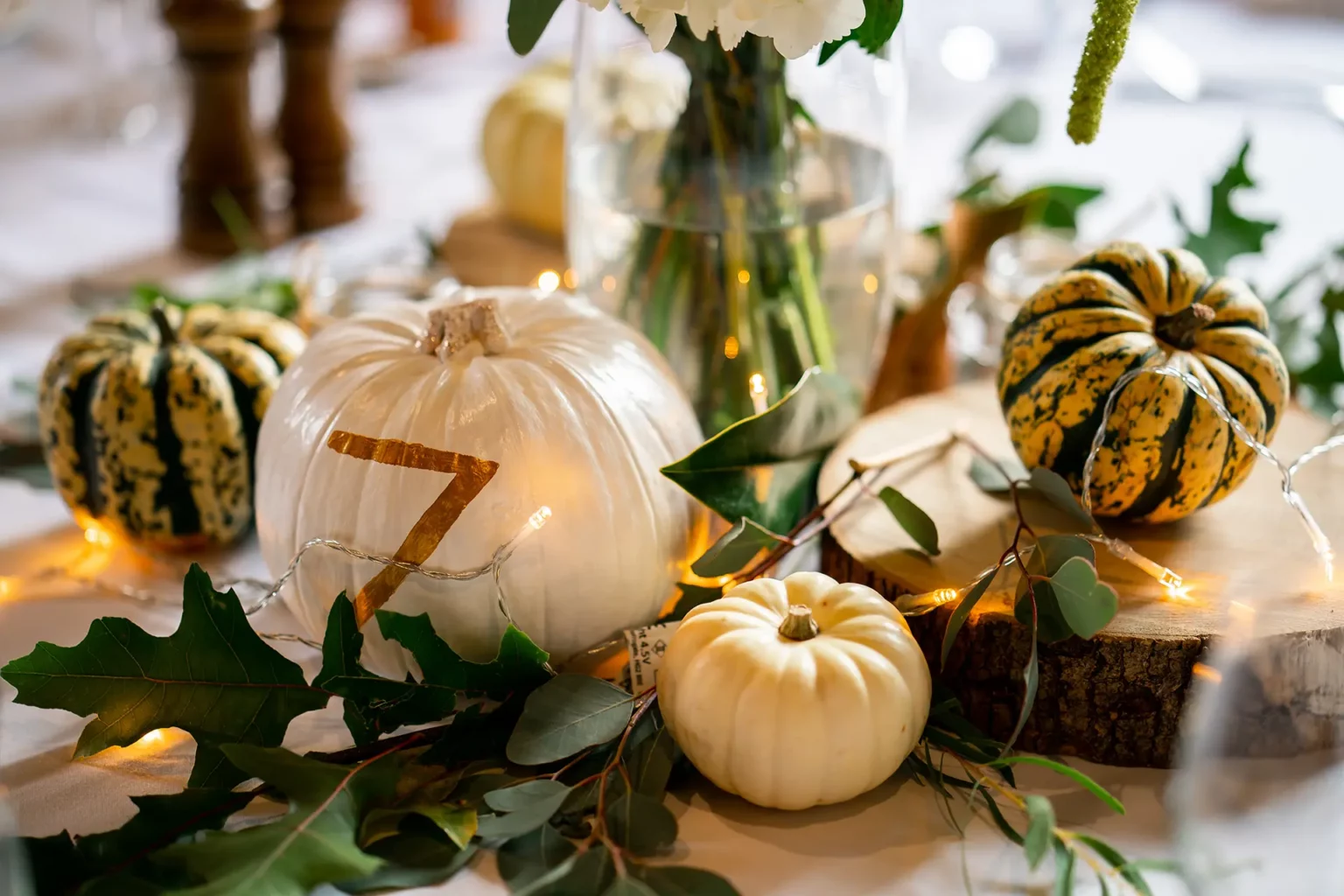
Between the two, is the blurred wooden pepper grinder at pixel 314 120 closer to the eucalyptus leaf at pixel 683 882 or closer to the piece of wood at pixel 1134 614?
the piece of wood at pixel 1134 614

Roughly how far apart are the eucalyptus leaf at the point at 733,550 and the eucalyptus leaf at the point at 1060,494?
17 cm

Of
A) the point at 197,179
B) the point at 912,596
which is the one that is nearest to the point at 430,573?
the point at 912,596

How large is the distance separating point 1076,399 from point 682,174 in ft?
1.06

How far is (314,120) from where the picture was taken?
1.64m

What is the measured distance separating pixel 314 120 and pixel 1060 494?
1.18 metres

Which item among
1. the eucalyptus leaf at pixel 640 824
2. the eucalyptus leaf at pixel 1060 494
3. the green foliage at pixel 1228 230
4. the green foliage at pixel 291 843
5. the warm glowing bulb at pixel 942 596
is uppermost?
the green foliage at pixel 1228 230

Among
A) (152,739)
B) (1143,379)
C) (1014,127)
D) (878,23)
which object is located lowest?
(152,739)

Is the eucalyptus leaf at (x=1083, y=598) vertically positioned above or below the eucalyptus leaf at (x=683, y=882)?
above

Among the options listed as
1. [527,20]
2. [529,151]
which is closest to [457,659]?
[527,20]

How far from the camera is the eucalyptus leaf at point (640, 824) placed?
2.16 feet

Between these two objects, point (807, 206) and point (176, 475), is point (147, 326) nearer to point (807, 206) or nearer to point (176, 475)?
point (176, 475)

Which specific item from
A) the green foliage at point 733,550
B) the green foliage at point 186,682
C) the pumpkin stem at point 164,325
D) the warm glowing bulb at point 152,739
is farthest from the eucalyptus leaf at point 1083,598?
the pumpkin stem at point 164,325

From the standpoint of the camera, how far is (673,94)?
0.97 meters

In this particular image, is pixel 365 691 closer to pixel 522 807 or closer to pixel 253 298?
pixel 522 807
